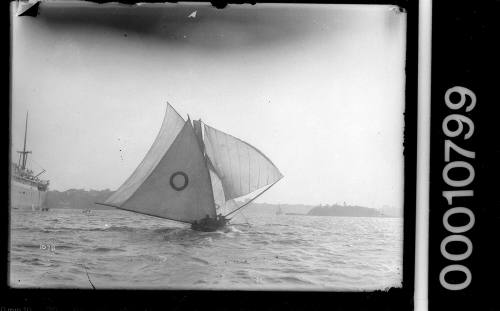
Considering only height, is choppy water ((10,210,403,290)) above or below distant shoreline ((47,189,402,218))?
Result: below

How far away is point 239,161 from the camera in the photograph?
2146 mm

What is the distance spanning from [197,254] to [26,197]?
747 millimetres

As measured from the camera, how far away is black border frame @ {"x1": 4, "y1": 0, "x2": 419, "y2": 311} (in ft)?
6.71

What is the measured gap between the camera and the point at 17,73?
2.07 metres

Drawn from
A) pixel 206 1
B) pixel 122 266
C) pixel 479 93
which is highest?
pixel 206 1

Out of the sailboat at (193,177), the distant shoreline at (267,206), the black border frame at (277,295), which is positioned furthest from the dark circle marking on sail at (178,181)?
the black border frame at (277,295)

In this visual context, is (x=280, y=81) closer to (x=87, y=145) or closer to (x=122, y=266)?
(x=87, y=145)

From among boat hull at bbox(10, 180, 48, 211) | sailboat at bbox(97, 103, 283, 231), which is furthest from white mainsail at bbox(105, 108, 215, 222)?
boat hull at bbox(10, 180, 48, 211)

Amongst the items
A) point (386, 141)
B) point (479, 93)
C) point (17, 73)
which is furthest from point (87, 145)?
point (479, 93)

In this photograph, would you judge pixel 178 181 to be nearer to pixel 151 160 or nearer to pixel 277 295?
pixel 151 160

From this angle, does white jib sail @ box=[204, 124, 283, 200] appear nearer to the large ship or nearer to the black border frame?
the black border frame

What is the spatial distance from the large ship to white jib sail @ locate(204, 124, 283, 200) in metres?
0.72

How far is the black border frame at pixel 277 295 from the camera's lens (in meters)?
2.04

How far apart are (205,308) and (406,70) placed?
4.34 ft
